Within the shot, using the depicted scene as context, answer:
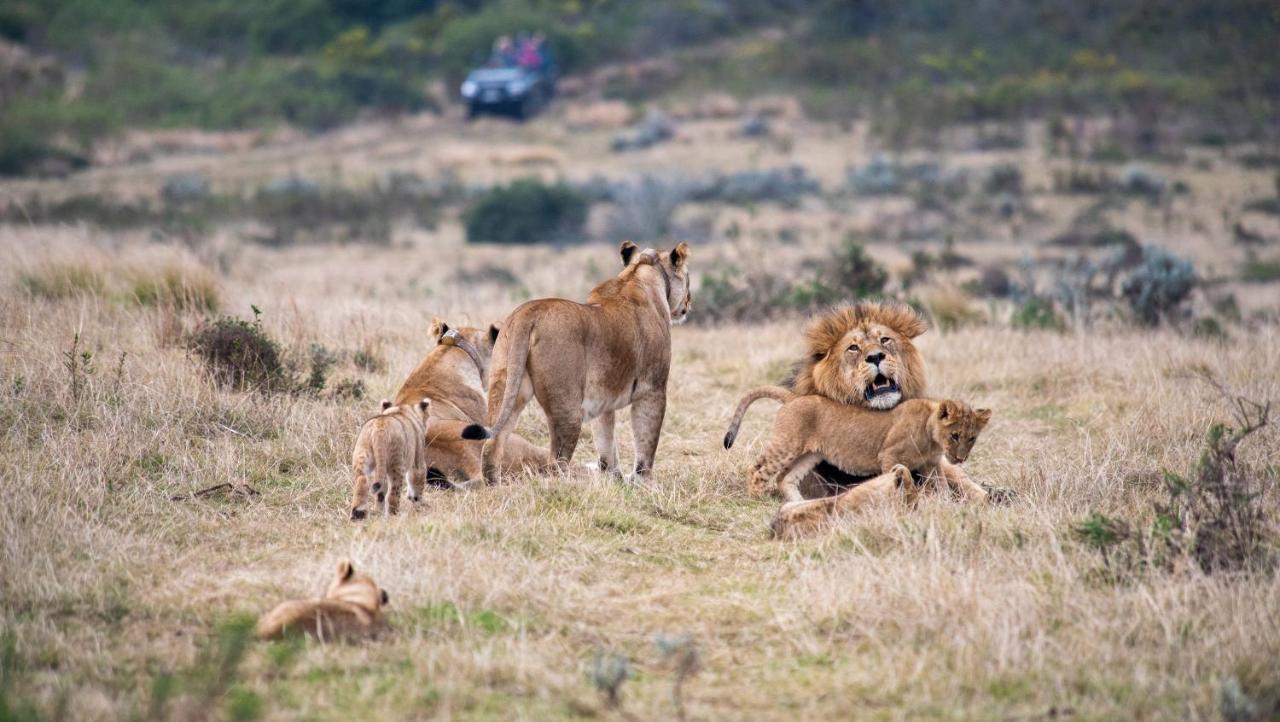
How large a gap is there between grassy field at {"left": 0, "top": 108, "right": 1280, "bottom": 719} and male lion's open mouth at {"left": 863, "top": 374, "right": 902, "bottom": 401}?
950mm

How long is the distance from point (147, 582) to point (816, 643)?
2901 millimetres

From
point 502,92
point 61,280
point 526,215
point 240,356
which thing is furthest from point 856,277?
point 502,92

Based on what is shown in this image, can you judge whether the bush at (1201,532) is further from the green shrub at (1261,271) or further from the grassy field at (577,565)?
the green shrub at (1261,271)

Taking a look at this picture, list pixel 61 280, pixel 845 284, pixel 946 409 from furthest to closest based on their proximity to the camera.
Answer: pixel 845 284
pixel 61 280
pixel 946 409

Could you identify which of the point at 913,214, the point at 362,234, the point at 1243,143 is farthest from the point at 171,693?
the point at 1243,143

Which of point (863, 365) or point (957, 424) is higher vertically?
point (863, 365)

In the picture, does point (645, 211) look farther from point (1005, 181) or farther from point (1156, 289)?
point (1156, 289)

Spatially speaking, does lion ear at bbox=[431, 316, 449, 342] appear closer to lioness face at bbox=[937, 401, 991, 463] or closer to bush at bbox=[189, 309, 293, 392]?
bush at bbox=[189, 309, 293, 392]

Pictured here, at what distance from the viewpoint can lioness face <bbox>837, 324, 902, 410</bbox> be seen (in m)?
7.64

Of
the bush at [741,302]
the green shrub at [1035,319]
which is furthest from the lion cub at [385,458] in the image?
the green shrub at [1035,319]

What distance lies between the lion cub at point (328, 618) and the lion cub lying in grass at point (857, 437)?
2.61 metres

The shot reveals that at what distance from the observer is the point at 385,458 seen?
22.6 feet

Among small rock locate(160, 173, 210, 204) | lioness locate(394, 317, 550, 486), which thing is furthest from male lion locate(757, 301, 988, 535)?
small rock locate(160, 173, 210, 204)

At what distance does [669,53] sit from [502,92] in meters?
12.7
